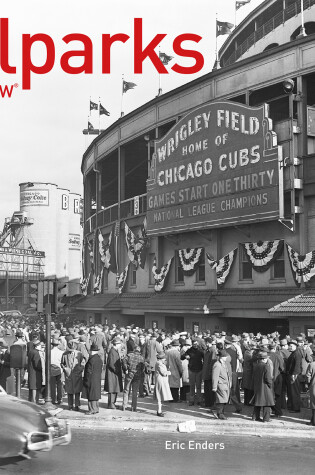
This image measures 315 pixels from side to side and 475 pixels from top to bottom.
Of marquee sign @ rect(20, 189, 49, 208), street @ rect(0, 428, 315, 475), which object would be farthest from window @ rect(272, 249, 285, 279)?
marquee sign @ rect(20, 189, 49, 208)

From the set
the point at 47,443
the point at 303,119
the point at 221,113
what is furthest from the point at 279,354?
the point at 221,113

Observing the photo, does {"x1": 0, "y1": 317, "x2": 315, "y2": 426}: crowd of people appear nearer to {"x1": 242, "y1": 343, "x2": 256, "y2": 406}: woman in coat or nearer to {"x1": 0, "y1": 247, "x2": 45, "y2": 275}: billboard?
{"x1": 242, "y1": 343, "x2": 256, "y2": 406}: woman in coat

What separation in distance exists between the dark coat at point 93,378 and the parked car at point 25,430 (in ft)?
17.8

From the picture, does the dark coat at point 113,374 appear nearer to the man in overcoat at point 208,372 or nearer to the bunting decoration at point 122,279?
the man in overcoat at point 208,372

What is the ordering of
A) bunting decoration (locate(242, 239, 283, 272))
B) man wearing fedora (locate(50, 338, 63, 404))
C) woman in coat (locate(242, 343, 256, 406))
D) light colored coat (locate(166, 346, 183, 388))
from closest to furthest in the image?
1. woman in coat (locate(242, 343, 256, 406))
2. man wearing fedora (locate(50, 338, 63, 404))
3. light colored coat (locate(166, 346, 183, 388))
4. bunting decoration (locate(242, 239, 283, 272))

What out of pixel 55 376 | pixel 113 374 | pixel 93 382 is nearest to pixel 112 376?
pixel 113 374

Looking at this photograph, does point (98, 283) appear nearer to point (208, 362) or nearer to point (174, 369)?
point (174, 369)

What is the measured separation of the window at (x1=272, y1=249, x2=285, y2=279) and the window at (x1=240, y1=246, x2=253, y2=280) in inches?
70.2

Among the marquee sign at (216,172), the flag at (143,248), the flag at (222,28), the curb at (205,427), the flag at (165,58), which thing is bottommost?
the curb at (205,427)

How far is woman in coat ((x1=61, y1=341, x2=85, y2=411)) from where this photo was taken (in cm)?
1847

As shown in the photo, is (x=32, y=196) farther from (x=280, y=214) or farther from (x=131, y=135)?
(x=280, y=214)

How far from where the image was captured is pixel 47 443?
11.7 m

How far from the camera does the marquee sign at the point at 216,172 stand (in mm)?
31031

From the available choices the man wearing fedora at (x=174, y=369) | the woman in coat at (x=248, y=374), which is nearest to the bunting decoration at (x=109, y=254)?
the man wearing fedora at (x=174, y=369)
